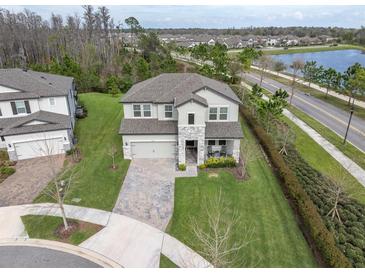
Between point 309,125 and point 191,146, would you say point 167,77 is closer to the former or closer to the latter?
point 191,146

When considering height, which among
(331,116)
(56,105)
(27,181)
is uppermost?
(56,105)

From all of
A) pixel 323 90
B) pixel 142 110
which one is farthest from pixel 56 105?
pixel 323 90

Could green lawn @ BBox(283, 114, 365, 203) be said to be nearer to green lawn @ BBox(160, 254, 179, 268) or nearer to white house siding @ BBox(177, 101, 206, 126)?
white house siding @ BBox(177, 101, 206, 126)

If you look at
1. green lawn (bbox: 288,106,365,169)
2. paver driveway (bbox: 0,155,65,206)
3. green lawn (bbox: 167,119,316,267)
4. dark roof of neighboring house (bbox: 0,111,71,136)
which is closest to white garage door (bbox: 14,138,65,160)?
paver driveway (bbox: 0,155,65,206)

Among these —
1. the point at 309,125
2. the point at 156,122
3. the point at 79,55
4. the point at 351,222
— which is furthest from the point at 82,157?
the point at 79,55

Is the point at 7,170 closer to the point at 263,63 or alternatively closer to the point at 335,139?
the point at 335,139

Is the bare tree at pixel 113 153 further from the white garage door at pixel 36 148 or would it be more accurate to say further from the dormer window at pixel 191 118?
the dormer window at pixel 191 118
